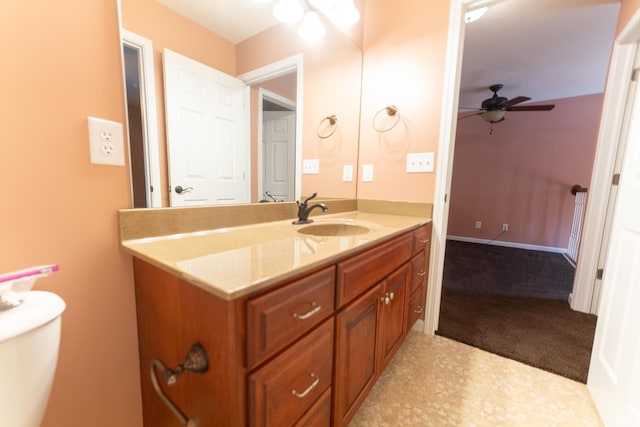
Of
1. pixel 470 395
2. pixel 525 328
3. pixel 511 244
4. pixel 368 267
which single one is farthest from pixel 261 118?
pixel 511 244

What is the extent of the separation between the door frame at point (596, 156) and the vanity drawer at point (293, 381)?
1.15 m

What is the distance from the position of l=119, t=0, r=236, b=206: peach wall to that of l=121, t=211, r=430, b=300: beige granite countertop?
0.21 meters

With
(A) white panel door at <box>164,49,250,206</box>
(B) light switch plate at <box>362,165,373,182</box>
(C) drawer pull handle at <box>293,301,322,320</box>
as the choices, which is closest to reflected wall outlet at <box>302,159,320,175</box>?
(B) light switch plate at <box>362,165,373,182</box>

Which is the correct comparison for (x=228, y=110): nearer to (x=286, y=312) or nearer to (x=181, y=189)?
(x=181, y=189)

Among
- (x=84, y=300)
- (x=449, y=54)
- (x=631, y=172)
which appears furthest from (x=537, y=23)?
(x=84, y=300)

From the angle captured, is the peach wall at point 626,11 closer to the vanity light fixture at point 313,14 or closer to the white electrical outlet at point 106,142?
the vanity light fixture at point 313,14

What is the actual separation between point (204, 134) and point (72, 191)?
484 millimetres

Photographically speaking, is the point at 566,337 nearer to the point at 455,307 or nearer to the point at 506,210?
the point at 455,307

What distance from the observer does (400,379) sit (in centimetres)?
130

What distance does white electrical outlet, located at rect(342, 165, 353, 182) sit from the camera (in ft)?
6.18

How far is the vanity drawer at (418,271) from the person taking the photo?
4.65 ft

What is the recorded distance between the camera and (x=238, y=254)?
729mm

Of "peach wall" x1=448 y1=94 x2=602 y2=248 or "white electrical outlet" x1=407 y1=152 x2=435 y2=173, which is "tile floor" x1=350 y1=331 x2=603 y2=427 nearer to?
"white electrical outlet" x1=407 y1=152 x2=435 y2=173

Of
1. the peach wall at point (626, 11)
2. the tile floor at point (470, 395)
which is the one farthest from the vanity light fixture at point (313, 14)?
the tile floor at point (470, 395)
